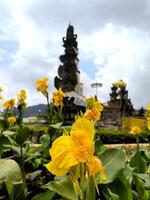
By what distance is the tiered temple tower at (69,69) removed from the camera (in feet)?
122

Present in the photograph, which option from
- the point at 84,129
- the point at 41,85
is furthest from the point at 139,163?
the point at 41,85

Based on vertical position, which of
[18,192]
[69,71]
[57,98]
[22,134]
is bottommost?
[18,192]

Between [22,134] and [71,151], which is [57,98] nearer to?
[22,134]

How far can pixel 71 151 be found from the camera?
34.3 inches

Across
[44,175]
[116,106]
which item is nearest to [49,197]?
[44,175]

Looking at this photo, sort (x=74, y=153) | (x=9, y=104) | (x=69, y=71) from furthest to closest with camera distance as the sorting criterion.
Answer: (x=69, y=71), (x=9, y=104), (x=74, y=153)

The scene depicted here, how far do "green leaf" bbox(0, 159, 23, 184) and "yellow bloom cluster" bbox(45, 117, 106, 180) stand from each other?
0.64 m

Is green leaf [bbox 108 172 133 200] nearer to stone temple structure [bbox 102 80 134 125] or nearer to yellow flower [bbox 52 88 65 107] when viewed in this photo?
yellow flower [bbox 52 88 65 107]

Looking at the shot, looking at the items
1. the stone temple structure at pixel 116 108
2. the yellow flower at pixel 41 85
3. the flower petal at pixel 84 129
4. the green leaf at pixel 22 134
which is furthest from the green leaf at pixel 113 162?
the stone temple structure at pixel 116 108

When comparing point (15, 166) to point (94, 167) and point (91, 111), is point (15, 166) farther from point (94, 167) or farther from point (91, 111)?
point (94, 167)

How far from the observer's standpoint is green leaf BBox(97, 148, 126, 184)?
1281mm

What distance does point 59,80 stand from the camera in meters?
37.6

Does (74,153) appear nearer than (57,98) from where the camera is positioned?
Yes

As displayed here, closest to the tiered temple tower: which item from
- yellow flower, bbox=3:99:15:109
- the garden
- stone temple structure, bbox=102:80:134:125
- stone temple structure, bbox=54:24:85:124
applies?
stone temple structure, bbox=54:24:85:124
